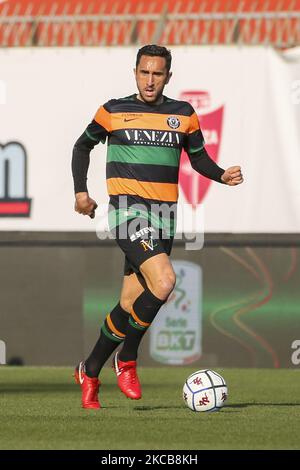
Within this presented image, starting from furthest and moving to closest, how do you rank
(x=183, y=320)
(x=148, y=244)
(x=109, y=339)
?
(x=183, y=320) → (x=109, y=339) → (x=148, y=244)

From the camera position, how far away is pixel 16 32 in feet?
44.2

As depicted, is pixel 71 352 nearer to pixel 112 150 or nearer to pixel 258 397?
pixel 258 397

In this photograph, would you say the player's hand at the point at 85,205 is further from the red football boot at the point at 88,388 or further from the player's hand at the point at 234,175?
the red football boot at the point at 88,388

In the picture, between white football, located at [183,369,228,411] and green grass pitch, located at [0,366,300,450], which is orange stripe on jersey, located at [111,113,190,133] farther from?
green grass pitch, located at [0,366,300,450]

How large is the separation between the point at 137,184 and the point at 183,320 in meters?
4.95

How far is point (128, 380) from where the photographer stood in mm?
7887

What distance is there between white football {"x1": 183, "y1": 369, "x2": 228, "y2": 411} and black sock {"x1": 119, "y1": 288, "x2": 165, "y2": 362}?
0.41 metres

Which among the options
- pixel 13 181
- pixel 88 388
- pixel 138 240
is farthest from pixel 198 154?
pixel 13 181

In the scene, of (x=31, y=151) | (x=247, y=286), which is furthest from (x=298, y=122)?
(x=31, y=151)

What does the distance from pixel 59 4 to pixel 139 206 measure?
6490 mm

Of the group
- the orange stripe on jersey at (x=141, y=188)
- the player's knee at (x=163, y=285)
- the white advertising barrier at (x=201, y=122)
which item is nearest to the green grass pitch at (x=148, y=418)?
the player's knee at (x=163, y=285)

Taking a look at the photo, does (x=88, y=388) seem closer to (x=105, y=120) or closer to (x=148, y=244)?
(x=148, y=244)

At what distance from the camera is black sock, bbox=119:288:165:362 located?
7715 millimetres

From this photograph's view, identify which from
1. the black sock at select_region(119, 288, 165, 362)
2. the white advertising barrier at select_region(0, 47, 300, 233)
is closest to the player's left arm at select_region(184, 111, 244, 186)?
the black sock at select_region(119, 288, 165, 362)
